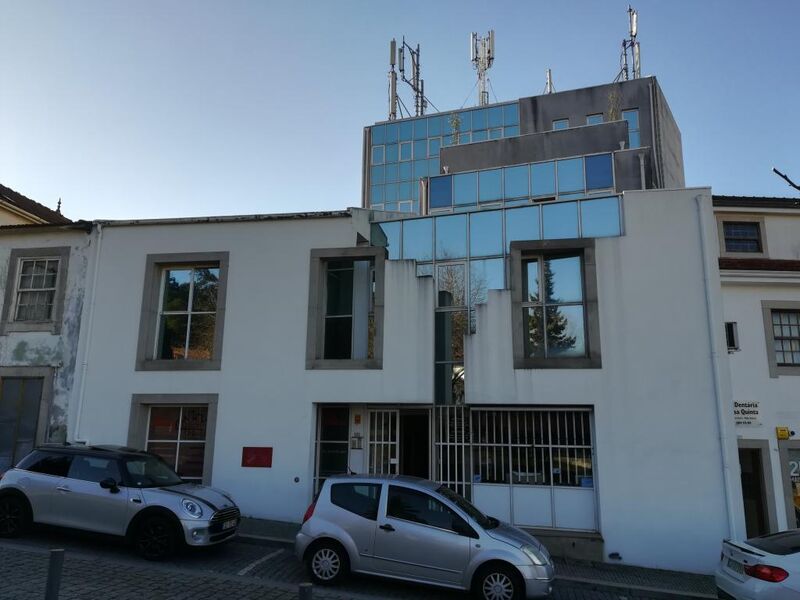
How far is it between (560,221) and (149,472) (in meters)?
8.78

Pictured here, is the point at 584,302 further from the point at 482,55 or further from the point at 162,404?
the point at 482,55

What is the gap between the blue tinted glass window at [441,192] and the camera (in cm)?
1658

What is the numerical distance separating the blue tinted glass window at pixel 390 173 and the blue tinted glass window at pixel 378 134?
1.90 metres

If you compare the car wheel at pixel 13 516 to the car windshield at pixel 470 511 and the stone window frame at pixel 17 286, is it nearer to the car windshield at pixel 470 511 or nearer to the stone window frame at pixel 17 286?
the stone window frame at pixel 17 286

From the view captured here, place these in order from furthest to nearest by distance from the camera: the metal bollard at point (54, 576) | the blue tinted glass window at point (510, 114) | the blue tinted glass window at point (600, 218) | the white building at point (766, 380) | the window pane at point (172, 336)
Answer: the blue tinted glass window at point (510, 114)
the window pane at point (172, 336)
the white building at point (766, 380)
the blue tinted glass window at point (600, 218)
the metal bollard at point (54, 576)

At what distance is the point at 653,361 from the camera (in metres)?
10.5

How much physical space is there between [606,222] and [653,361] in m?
2.81

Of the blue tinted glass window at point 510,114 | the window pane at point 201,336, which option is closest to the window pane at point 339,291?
the window pane at point 201,336

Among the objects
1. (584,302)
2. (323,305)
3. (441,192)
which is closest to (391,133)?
(441,192)

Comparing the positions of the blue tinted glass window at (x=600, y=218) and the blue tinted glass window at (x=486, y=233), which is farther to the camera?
the blue tinted glass window at (x=486, y=233)

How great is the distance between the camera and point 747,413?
1289cm

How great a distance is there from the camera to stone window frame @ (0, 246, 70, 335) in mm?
13070

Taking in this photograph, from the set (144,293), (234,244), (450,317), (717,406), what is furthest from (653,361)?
(144,293)

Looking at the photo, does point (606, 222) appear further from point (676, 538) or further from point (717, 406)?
point (676, 538)
